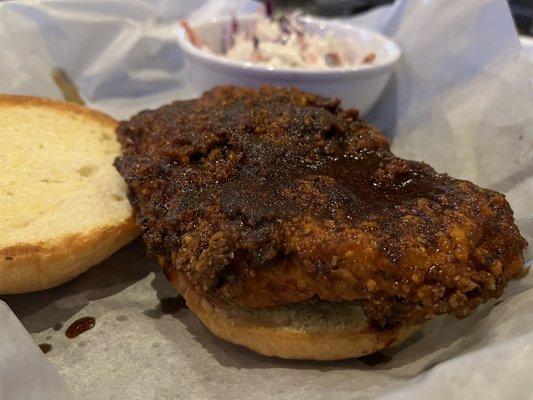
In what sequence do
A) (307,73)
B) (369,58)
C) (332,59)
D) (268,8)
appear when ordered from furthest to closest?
(268,8) → (332,59) → (369,58) → (307,73)

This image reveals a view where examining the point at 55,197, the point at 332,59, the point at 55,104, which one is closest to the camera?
the point at 55,197

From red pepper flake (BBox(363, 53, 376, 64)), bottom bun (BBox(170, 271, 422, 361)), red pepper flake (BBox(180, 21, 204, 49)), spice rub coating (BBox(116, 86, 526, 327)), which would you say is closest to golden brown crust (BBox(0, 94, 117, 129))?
spice rub coating (BBox(116, 86, 526, 327))

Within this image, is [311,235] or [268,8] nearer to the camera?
[311,235]

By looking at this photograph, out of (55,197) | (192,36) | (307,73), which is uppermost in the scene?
(192,36)

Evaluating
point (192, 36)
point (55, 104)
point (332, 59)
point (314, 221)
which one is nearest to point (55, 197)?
point (55, 104)

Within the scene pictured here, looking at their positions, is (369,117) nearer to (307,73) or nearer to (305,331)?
(307,73)

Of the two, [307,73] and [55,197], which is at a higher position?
[307,73]

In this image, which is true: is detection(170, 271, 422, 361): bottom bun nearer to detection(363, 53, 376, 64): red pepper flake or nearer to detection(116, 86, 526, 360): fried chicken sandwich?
detection(116, 86, 526, 360): fried chicken sandwich

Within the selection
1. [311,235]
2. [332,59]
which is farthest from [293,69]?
[311,235]
